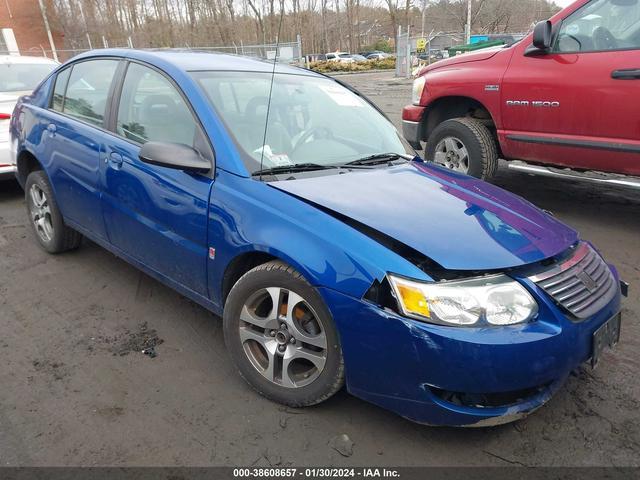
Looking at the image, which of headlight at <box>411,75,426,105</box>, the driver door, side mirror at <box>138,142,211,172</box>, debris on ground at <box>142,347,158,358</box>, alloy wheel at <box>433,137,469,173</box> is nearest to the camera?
side mirror at <box>138,142,211,172</box>

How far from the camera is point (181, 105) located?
289 centimetres

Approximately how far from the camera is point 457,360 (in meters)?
1.90

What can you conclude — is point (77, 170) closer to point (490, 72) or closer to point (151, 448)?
point (151, 448)

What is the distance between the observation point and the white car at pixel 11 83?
5.49 metres

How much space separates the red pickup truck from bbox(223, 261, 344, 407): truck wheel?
3423 millimetres

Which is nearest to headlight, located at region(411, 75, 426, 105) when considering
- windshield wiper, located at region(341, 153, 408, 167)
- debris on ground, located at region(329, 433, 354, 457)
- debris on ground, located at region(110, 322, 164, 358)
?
windshield wiper, located at region(341, 153, 408, 167)

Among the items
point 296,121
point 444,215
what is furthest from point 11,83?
point 444,215

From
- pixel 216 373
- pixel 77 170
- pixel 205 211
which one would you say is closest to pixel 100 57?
pixel 77 170

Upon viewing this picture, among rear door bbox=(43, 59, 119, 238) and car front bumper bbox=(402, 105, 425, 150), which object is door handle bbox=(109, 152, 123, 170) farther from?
car front bumper bbox=(402, 105, 425, 150)

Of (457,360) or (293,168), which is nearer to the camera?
(457,360)

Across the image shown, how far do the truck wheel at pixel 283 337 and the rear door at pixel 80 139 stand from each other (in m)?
1.50

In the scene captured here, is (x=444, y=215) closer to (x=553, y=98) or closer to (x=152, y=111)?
(x=152, y=111)

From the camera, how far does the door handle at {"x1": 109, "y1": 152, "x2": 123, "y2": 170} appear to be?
311cm

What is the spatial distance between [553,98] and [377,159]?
2.44 metres
